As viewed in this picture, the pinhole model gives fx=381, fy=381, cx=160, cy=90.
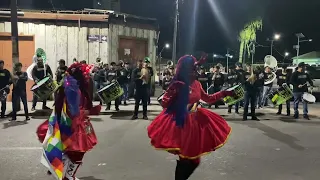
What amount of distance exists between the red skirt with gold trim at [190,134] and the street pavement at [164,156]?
4.65ft

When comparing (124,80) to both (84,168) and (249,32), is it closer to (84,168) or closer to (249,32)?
(84,168)

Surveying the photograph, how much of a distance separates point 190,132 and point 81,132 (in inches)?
57.8

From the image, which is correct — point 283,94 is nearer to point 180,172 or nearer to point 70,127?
point 180,172


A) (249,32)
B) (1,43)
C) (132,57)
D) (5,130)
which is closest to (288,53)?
(249,32)

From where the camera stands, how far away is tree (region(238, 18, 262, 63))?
165 ft

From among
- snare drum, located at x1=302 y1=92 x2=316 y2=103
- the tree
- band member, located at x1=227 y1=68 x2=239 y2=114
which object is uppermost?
the tree

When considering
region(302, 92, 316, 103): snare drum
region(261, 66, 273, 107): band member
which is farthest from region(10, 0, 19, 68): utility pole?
region(302, 92, 316, 103): snare drum

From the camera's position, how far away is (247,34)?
53.7 m

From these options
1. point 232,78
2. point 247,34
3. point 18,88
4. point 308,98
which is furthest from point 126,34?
point 247,34

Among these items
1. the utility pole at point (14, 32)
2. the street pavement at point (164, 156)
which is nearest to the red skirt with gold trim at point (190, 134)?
the street pavement at point (164, 156)

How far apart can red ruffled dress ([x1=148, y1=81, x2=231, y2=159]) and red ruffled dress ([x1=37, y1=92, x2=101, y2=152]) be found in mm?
863

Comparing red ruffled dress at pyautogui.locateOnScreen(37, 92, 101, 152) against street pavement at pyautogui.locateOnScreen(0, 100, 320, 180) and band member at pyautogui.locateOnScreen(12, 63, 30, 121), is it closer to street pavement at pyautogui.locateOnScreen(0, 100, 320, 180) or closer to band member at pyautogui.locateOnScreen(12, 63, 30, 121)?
street pavement at pyautogui.locateOnScreen(0, 100, 320, 180)

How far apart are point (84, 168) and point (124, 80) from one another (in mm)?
8929

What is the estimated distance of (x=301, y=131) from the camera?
410 inches
